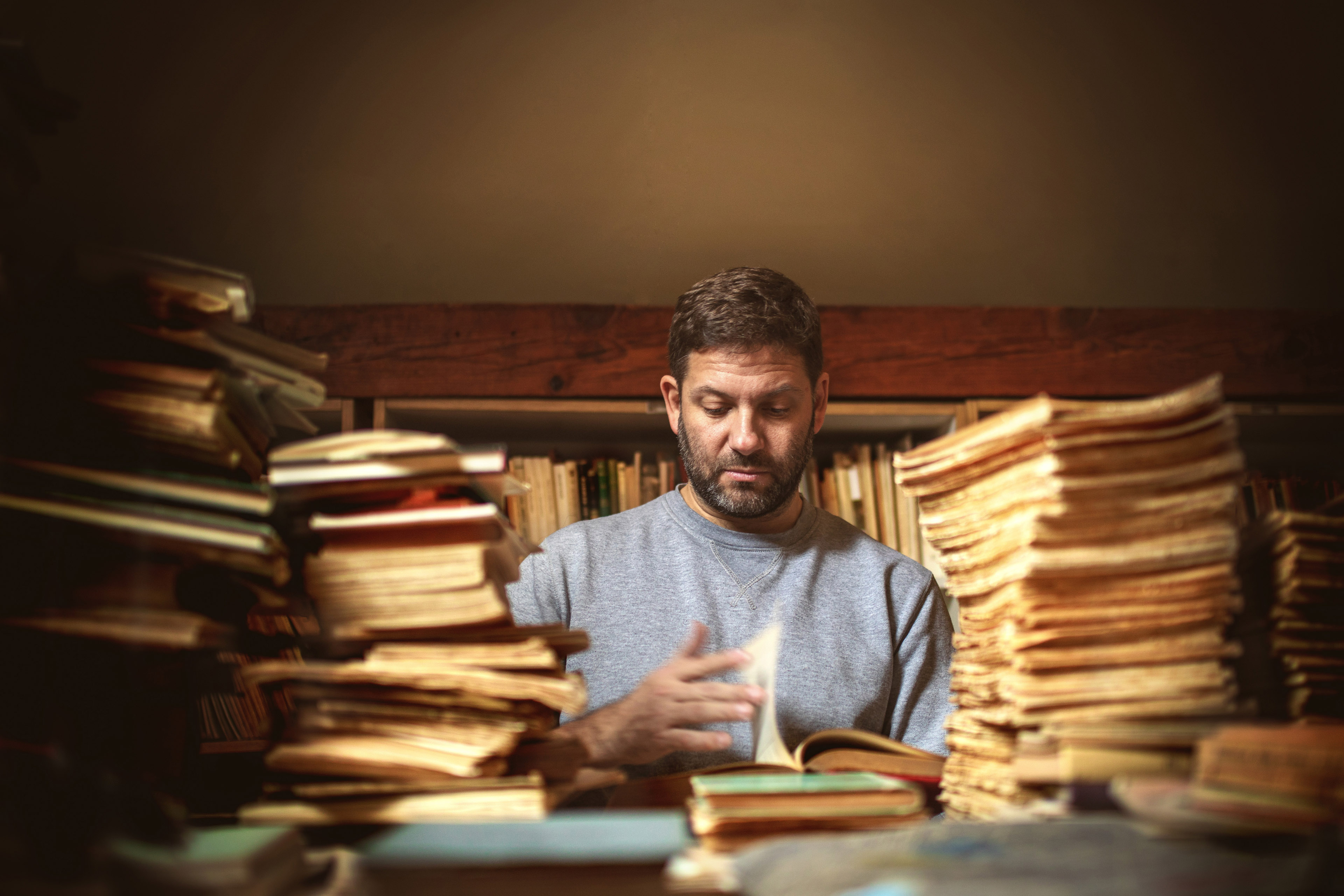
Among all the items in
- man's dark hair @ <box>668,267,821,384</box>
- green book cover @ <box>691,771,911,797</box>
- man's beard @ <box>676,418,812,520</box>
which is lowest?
green book cover @ <box>691,771,911,797</box>

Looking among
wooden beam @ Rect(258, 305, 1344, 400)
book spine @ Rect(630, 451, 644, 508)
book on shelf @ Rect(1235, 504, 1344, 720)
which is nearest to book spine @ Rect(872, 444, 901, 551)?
wooden beam @ Rect(258, 305, 1344, 400)

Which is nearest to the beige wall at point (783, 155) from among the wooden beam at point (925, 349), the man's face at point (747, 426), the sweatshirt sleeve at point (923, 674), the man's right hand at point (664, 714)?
the wooden beam at point (925, 349)

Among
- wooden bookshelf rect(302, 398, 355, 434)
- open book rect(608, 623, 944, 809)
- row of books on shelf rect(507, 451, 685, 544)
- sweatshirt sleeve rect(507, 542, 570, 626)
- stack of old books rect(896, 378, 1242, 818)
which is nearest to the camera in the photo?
stack of old books rect(896, 378, 1242, 818)

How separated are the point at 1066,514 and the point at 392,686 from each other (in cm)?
57

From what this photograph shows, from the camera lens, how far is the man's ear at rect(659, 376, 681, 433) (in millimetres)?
1878

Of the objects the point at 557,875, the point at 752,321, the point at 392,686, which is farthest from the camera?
the point at 752,321

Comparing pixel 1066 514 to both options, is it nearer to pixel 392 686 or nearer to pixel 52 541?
pixel 392 686

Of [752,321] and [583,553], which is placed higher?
[752,321]

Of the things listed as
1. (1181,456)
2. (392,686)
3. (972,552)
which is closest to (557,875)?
(392,686)

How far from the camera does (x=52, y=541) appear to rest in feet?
2.25

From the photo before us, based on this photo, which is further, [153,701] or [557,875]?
[153,701]

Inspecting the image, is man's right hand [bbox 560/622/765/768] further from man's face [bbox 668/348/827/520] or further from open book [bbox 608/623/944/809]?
man's face [bbox 668/348/827/520]

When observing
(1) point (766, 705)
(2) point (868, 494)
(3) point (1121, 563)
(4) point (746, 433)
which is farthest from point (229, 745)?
(3) point (1121, 563)

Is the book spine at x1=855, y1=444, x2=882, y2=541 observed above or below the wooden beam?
below
